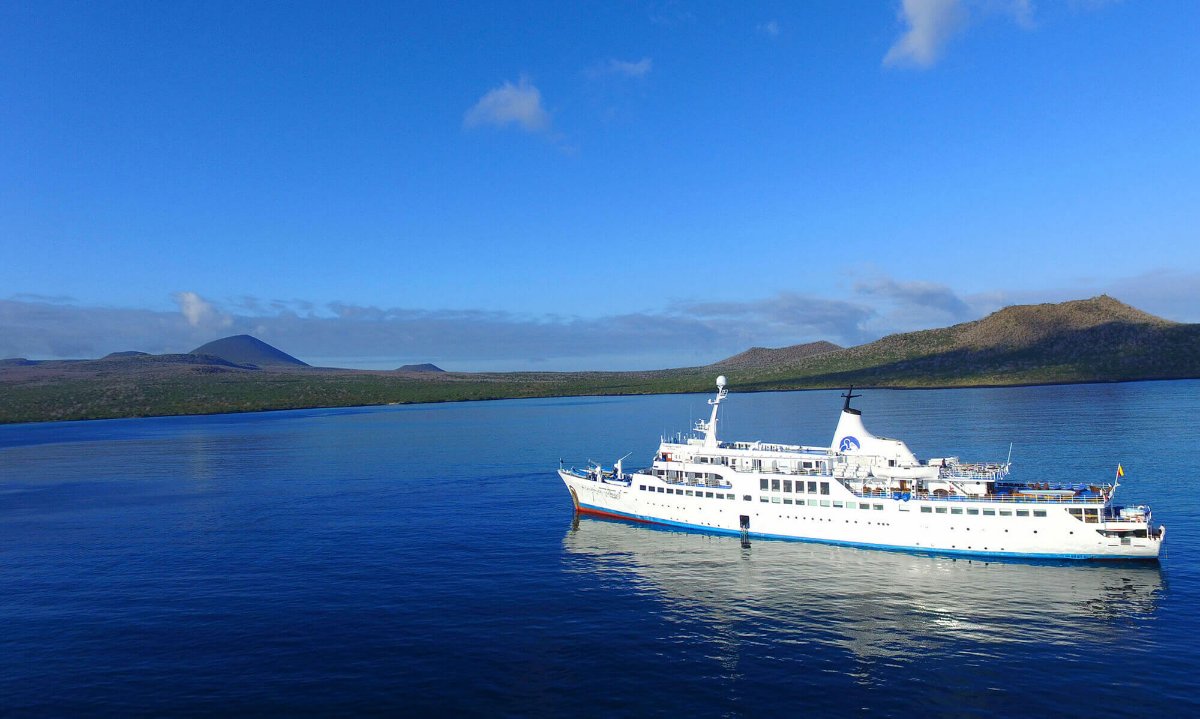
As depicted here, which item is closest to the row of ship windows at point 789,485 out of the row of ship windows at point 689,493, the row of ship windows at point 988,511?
the row of ship windows at point 689,493

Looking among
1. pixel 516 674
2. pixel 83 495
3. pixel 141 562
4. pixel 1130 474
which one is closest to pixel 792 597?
pixel 516 674

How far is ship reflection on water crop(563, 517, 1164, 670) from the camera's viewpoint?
36.9m

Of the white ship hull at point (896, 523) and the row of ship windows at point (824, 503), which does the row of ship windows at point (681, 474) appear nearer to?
the white ship hull at point (896, 523)

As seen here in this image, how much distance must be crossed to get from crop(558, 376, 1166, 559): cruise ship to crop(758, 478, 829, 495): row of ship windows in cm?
9

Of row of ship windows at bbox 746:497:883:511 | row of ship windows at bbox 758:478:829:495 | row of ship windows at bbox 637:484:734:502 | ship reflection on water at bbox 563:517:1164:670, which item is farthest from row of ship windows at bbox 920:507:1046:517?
row of ship windows at bbox 637:484:734:502

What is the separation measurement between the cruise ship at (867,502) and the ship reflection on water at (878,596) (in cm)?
160

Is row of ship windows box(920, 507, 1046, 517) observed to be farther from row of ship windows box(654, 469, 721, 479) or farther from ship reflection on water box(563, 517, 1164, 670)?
row of ship windows box(654, 469, 721, 479)

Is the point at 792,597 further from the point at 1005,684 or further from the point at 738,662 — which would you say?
the point at 1005,684

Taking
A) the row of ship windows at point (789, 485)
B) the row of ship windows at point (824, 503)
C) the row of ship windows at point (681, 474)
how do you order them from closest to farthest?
the row of ship windows at point (824, 503) < the row of ship windows at point (789, 485) < the row of ship windows at point (681, 474)

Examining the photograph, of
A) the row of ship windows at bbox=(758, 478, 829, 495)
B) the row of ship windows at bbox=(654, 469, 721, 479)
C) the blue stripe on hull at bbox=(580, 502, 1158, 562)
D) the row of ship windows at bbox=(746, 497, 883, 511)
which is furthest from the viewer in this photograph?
the row of ship windows at bbox=(654, 469, 721, 479)

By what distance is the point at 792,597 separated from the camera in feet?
144

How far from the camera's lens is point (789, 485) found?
60.1 m

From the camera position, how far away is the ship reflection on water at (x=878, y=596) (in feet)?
121

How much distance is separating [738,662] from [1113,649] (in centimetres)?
2101
